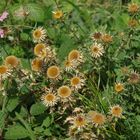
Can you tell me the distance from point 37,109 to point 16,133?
16 cm

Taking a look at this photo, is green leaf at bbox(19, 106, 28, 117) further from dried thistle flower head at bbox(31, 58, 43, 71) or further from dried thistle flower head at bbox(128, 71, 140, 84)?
dried thistle flower head at bbox(128, 71, 140, 84)

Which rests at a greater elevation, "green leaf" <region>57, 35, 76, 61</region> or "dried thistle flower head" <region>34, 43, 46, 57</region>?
"green leaf" <region>57, 35, 76, 61</region>

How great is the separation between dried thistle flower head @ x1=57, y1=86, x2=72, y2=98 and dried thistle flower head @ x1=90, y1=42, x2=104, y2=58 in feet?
0.77

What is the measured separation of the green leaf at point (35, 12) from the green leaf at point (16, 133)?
0.98 metres

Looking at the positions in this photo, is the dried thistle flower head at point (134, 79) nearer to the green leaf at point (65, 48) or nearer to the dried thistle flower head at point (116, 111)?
the dried thistle flower head at point (116, 111)

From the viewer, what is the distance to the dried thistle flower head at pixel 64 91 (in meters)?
2.47

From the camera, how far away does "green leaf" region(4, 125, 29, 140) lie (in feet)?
8.55

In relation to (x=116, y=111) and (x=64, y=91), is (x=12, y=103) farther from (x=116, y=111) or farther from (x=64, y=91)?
(x=116, y=111)

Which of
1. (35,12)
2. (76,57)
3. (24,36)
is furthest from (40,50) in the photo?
(35,12)

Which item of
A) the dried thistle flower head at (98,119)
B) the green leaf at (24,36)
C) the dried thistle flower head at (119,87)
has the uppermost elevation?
the green leaf at (24,36)

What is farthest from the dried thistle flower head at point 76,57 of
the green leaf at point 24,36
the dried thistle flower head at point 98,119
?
the green leaf at point 24,36

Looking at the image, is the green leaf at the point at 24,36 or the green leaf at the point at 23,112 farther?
the green leaf at the point at 24,36

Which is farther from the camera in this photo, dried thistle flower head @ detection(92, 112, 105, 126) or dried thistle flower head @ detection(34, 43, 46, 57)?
dried thistle flower head @ detection(34, 43, 46, 57)

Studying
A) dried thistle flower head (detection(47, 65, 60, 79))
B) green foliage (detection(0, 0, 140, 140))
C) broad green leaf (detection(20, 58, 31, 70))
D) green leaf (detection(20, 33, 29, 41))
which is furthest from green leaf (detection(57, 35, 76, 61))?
green leaf (detection(20, 33, 29, 41))
